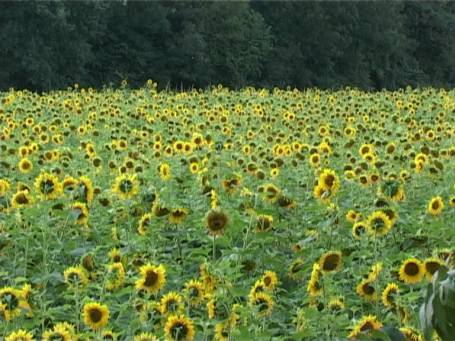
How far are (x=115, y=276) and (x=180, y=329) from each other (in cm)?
69

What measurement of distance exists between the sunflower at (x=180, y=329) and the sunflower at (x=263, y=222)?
1.34m

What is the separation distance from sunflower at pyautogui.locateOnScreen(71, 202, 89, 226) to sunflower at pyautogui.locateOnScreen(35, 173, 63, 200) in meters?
0.19

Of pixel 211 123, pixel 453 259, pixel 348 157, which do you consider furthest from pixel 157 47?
pixel 453 259

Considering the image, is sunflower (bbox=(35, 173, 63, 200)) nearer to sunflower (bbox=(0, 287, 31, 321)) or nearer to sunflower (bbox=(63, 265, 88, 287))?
sunflower (bbox=(63, 265, 88, 287))

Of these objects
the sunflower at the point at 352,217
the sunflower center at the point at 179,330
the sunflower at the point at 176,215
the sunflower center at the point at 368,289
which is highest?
the sunflower at the point at 352,217

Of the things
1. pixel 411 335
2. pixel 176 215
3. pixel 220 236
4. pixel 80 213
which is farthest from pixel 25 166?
pixel 411 335

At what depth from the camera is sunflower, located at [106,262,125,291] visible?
3229 mm

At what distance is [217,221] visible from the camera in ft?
11.1

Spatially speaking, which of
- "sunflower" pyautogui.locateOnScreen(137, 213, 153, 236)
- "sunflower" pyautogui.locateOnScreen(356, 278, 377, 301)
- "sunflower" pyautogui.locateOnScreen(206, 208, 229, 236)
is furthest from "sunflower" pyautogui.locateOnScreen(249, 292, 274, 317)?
"sunflower" pyautogui.locateOnScreen(137, 213, 153, 236)

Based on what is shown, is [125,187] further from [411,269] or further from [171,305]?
[411,269]

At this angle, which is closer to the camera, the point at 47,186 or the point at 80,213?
the point at 80,213

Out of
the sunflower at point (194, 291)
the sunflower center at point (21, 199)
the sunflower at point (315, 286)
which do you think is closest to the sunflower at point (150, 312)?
the sunflower at point (194, 291)

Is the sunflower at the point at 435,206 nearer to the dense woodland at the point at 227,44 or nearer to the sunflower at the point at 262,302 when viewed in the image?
the sunflower at the point at 262,302

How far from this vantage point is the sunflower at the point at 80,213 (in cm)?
404
